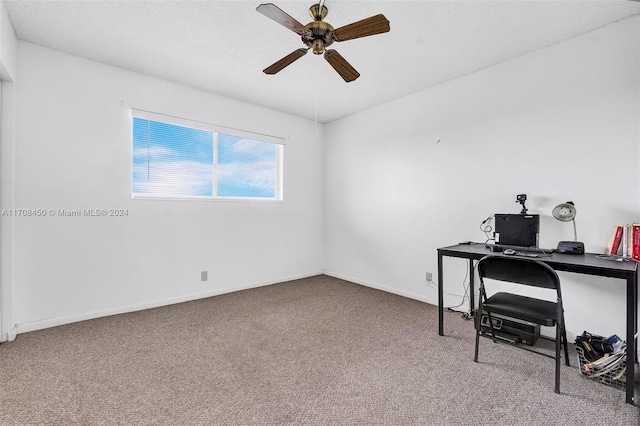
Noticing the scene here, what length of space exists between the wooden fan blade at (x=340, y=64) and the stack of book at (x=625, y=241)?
2224 millimetres

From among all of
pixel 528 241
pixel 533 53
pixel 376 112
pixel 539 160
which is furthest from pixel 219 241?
pixel 533 53

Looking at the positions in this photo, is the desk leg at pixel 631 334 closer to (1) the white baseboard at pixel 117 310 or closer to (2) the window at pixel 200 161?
(1) the white baseboard at pixel 117 310

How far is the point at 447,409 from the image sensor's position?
1596 mm

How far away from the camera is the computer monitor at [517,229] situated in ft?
8.11

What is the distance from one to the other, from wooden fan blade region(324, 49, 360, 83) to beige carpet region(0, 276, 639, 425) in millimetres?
2132

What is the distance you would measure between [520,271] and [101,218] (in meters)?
3.65

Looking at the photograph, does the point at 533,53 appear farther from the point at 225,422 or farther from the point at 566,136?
the point at 225,422

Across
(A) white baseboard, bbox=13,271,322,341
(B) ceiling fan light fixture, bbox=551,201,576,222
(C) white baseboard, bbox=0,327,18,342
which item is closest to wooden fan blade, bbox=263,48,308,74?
(B) ceiling fan light fixture, bbox=551,201,576,222

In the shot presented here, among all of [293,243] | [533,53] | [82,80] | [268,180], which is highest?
[533,53]

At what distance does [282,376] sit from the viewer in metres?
1.91

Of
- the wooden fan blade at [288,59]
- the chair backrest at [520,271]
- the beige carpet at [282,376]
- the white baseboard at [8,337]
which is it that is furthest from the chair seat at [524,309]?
the white baseboard at [8,337]

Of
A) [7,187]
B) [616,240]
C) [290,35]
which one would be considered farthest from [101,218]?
[616,240]

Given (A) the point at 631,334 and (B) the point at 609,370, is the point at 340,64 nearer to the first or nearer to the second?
(A) the point at 631,334

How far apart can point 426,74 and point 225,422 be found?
135 inches
